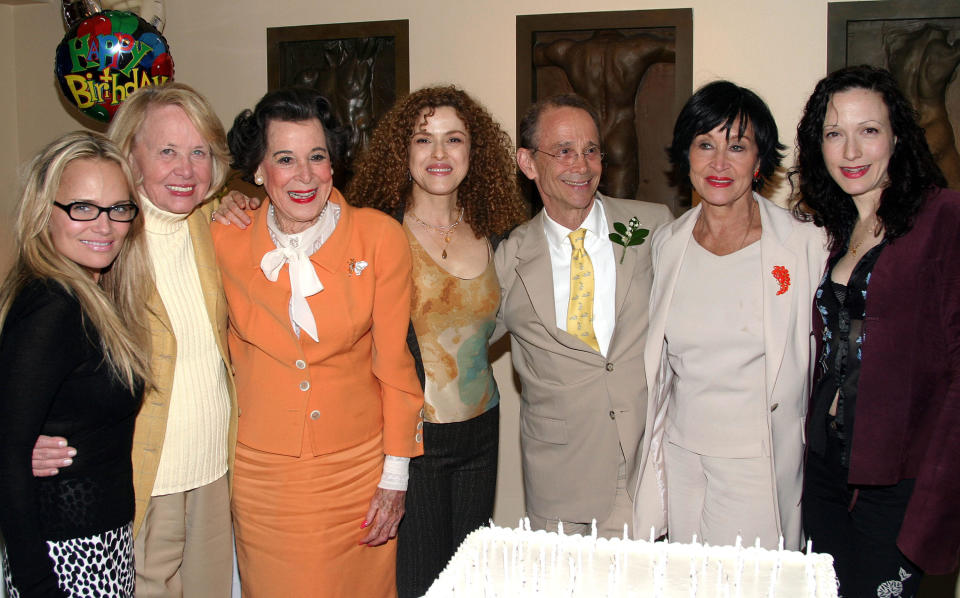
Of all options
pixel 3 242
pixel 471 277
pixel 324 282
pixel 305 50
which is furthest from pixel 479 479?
pixel 3 242

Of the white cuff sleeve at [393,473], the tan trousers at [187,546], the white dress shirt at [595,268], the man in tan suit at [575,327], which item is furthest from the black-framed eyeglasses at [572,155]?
the tan trousers at [187,546]

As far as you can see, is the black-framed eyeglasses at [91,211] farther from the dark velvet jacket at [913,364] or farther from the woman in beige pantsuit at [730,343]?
the dark velvet jacket at [913,364]

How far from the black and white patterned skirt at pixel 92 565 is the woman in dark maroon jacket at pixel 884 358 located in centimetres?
198

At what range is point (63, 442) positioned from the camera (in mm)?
1899

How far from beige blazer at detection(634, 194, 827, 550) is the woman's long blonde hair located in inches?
63.5

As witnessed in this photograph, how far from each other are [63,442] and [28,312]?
32cm

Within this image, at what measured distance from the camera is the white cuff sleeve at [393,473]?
2.55m

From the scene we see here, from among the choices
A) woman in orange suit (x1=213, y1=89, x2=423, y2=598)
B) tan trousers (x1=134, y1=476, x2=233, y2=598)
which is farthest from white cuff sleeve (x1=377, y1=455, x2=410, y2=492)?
tan trousers (x1=134, y1=476, x2=233, y2=598)

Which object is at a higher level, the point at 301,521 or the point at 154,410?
the point at 154,410

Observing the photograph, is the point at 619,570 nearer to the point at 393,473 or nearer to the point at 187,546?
the point at 393,473

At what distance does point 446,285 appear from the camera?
2834 mm

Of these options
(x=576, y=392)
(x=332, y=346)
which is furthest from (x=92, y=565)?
(x=576, y=392)

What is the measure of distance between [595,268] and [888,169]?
100 centimetres

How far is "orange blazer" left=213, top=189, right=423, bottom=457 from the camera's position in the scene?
242 cm
